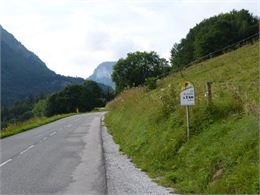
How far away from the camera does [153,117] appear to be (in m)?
15.2

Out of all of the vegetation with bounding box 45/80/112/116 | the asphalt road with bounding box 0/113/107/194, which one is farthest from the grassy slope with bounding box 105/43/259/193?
the vegetation with bounding box 45/80/112/116

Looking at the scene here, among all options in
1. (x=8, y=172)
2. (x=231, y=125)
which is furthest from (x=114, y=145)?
(x=231, y=125)

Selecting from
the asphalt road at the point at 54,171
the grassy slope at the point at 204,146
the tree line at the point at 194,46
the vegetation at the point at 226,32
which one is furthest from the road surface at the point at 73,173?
the vegetation at the point at 226,32

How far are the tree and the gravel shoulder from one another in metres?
91.6

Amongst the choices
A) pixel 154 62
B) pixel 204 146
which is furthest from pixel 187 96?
pixel 154 62

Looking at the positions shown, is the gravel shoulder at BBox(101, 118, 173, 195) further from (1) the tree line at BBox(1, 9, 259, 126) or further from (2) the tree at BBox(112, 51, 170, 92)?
(2) the tree at BBox(112, 51, 170, 92)

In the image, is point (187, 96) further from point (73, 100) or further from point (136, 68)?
point (73, 100)

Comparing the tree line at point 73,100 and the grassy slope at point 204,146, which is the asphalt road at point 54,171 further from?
the tree line at point 73,100

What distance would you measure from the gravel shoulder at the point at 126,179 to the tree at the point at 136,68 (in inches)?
3608

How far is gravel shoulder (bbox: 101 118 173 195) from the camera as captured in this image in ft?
29.7

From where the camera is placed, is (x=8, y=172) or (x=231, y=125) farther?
(x=8, y=172)

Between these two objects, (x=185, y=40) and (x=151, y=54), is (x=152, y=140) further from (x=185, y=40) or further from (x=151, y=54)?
(x=151, y=54)

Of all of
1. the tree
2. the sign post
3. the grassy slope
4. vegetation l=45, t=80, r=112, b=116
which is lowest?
the grassy slope

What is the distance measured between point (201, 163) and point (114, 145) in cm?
881
